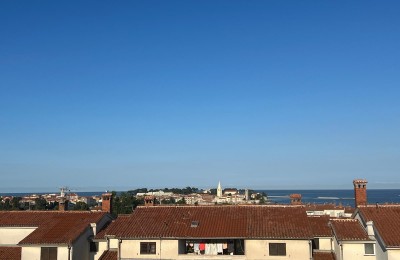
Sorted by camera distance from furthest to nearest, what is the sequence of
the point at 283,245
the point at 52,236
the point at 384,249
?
the point at 52,236, the point at 283,245, the point at 384,249

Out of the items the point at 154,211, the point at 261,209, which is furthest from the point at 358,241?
the point at 154,211

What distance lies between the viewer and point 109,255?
122ft

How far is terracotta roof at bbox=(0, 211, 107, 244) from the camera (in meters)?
36.6

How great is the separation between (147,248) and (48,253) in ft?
26.6

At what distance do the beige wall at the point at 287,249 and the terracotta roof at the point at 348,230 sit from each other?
9.68 feet

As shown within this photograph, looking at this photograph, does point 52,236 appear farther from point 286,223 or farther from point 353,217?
point 353,217

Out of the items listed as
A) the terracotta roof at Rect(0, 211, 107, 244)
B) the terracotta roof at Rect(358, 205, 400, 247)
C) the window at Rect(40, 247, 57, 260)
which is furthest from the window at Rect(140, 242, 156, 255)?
the terracotta roof at Rect(358, 205, 400, 247)

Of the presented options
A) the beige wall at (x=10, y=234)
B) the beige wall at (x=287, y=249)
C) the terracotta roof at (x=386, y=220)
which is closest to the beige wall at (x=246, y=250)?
the beige wall at (x=287, y=249)

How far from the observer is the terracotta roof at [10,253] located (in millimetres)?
38594

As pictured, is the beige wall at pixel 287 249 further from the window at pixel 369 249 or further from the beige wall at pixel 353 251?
the window at pixel 369 249

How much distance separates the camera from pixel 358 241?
112 feet

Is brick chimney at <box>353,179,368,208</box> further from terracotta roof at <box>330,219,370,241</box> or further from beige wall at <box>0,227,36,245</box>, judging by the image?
beige wall at <box>0,227,36,245</box>

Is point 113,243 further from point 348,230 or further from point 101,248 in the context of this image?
point 348,230

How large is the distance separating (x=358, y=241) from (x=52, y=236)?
23970 millimetres
